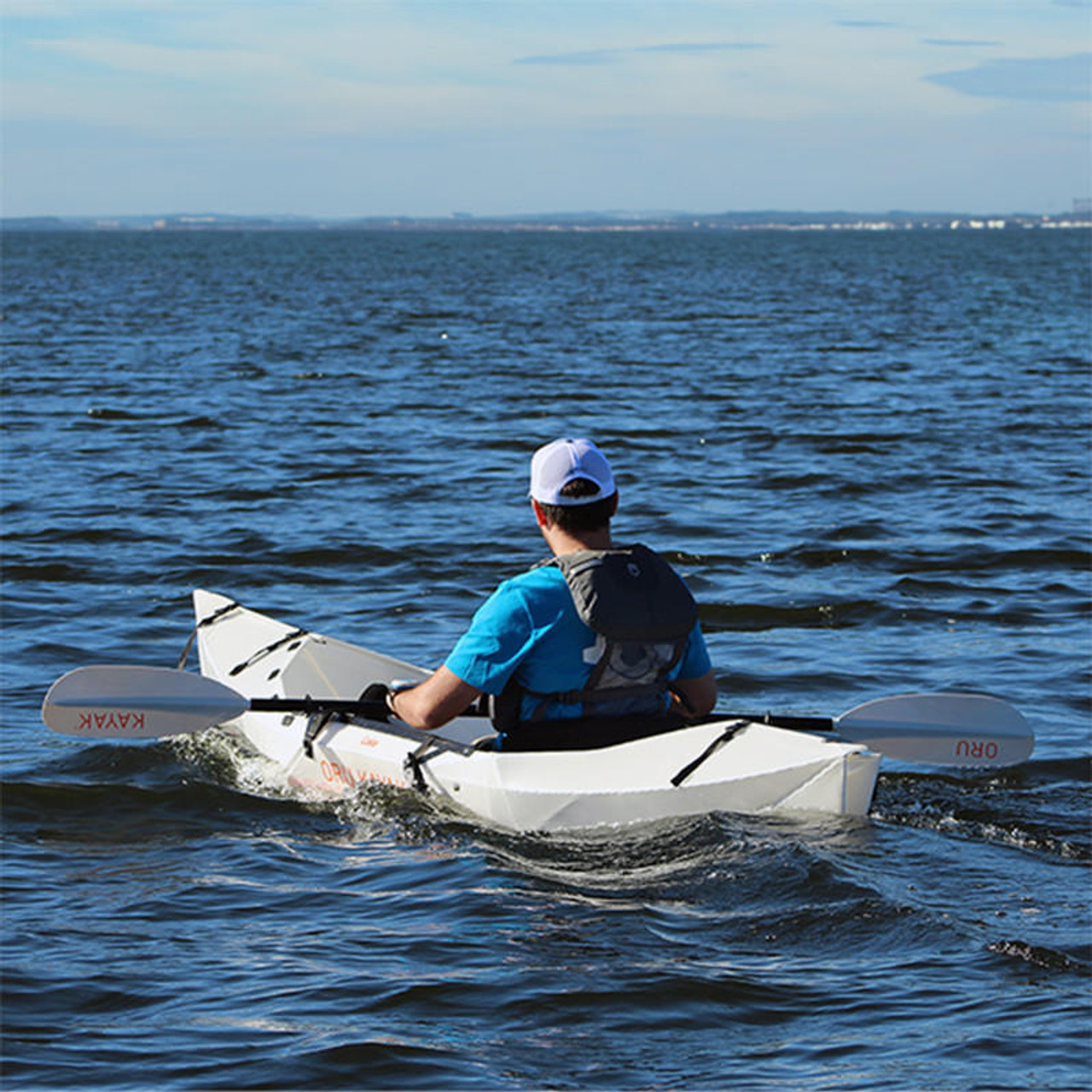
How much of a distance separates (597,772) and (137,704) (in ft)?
7.49

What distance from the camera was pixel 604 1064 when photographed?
14.9 feet

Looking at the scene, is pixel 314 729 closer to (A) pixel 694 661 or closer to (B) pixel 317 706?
(B) pixel 317 706

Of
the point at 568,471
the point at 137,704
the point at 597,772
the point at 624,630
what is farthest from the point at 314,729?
the point at 568,471

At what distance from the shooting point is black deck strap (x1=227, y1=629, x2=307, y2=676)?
351 inches

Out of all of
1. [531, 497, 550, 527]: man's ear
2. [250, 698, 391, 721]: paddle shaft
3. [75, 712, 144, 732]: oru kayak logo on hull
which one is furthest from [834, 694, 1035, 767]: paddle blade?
[75, 712, 144, 732]: oru kayak logo on hull

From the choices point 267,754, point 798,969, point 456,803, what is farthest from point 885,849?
point 267,754

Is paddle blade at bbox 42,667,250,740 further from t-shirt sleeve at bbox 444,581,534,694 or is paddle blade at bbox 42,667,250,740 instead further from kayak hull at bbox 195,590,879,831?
t-shirt sleeve at bbox 444,581,534,694

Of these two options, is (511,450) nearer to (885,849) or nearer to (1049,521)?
(1049,521)

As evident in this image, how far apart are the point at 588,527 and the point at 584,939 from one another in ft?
4.79

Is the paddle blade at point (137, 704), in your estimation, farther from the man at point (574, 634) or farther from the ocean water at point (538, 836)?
the man at point (574, 634)

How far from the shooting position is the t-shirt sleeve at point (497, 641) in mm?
5879

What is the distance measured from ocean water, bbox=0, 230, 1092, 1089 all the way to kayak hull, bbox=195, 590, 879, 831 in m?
0.11

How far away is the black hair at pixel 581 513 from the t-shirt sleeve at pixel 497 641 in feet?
0.99

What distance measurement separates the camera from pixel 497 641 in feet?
19.3
